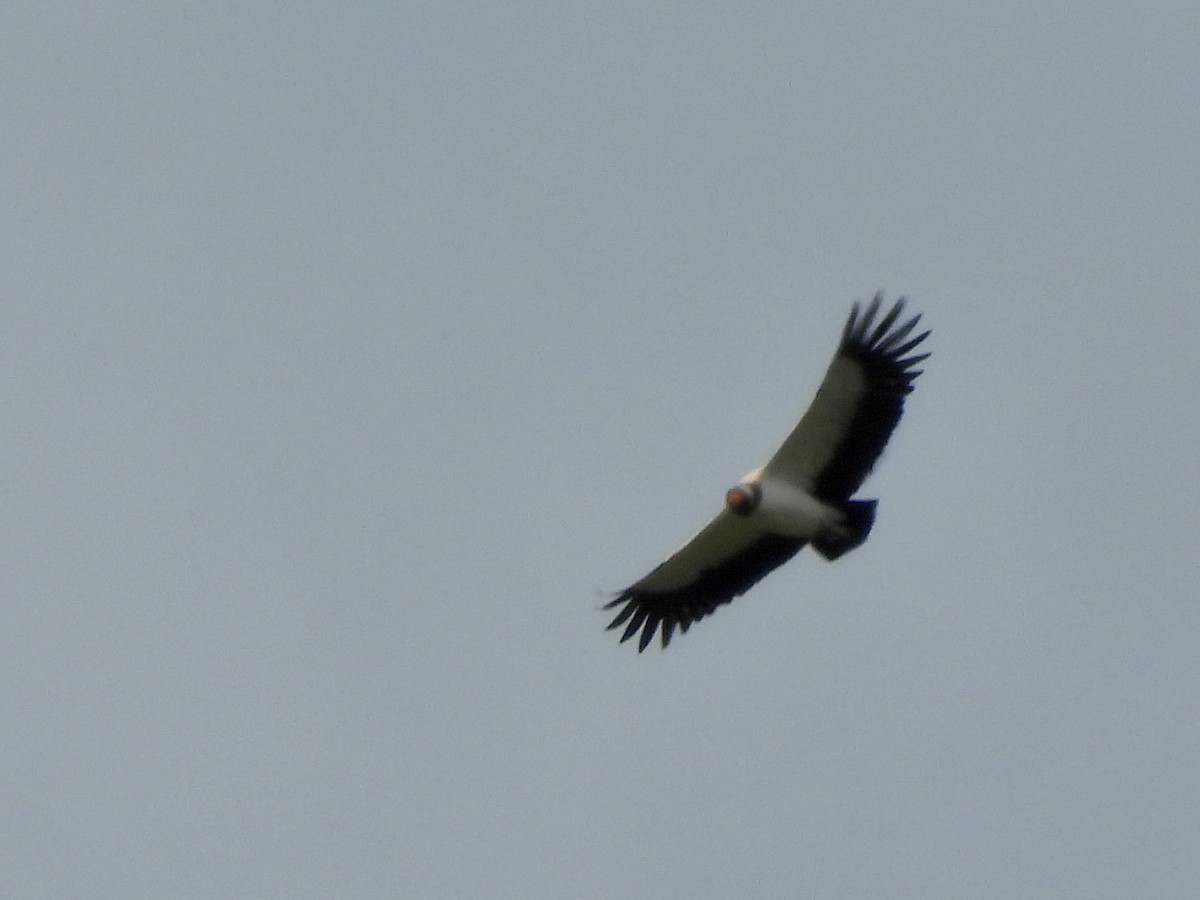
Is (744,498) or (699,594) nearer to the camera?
(744,498)

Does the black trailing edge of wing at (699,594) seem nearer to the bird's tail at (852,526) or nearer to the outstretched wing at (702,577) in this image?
the outstretched wing at (702,577)

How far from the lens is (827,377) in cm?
4066

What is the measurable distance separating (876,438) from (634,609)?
4.67 m

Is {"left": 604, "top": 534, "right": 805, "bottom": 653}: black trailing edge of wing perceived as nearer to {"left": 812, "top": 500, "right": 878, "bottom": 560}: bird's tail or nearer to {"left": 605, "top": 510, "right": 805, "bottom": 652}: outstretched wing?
{"left": 605, "top": 510, "right": 805, "bottom": 652}: outstretched wing

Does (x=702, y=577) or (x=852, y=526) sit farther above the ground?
(x=852, y=526)

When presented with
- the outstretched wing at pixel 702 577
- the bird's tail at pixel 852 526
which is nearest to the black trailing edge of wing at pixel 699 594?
the outstretched wing at pixel 702 577

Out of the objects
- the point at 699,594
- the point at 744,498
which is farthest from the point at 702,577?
the point at 744,498

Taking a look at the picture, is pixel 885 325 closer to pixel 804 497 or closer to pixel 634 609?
pixel 804 497

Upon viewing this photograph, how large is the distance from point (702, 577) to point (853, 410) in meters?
3.74

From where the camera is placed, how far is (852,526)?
4122cm

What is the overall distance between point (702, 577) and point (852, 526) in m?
2.84

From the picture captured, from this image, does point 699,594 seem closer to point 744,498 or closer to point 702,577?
point 702,577

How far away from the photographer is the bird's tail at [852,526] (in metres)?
41.2

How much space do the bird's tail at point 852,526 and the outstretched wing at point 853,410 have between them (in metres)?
0.19
